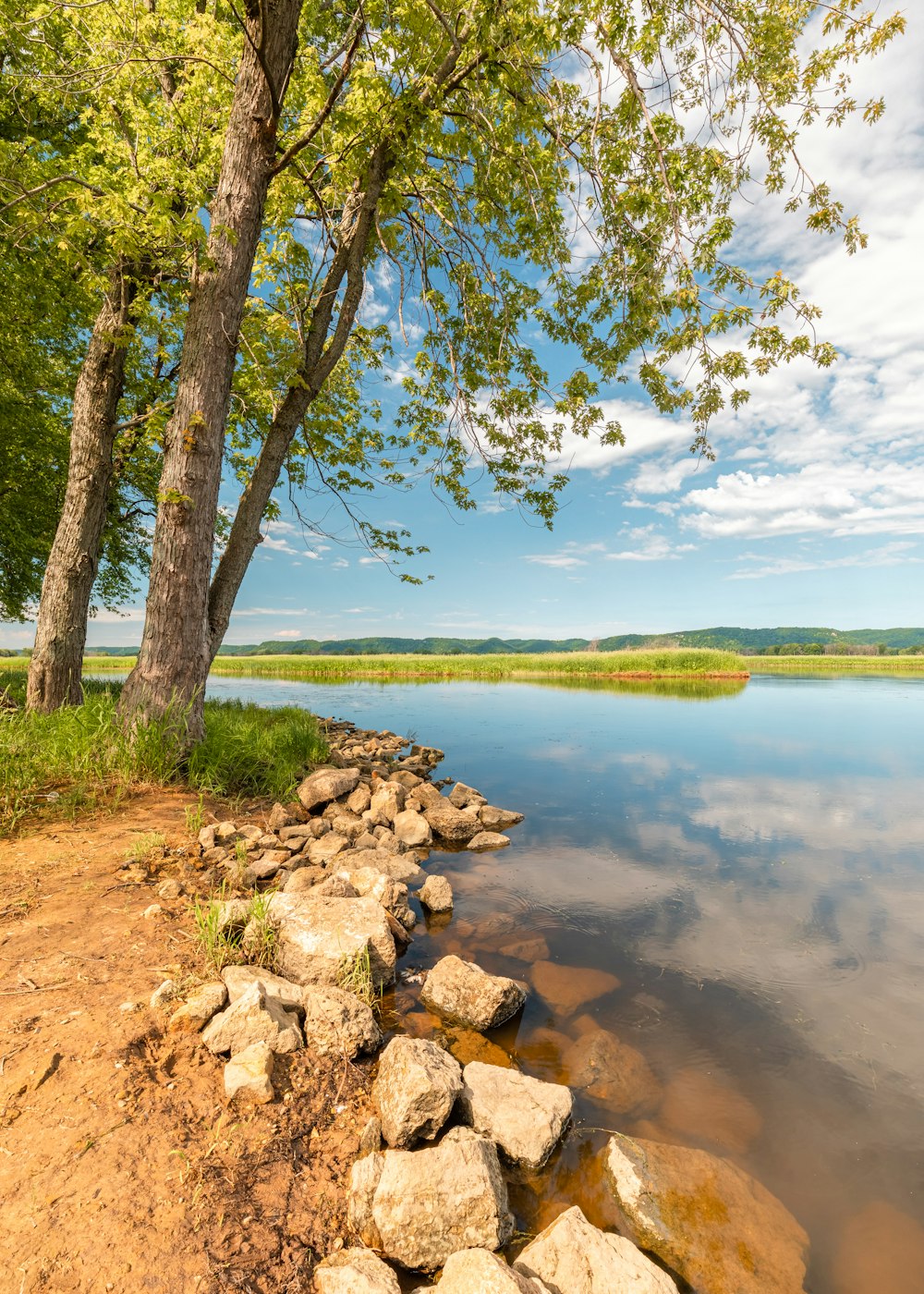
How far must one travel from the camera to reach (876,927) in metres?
5.01

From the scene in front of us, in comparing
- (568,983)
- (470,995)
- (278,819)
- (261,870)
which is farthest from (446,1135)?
(278,819)

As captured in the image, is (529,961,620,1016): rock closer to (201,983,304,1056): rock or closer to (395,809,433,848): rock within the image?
(201,983,304,1056): rock

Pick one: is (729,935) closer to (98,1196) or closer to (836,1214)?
(836,1214)

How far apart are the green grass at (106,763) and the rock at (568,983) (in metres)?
4.11

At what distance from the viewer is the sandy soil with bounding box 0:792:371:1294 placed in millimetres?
1735

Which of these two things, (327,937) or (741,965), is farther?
(741,965)

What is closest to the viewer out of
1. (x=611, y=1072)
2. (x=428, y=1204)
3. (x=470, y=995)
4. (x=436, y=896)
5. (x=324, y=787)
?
(x=428, y=1204)

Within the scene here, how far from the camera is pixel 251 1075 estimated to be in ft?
8.03

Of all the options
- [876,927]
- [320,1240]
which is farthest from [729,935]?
[320,1240]

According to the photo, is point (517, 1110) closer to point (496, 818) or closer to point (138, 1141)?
point (138, 1141)

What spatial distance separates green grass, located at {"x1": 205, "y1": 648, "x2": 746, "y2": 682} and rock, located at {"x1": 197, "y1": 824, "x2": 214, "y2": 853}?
39.2 meters

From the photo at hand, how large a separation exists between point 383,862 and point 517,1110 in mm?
2911

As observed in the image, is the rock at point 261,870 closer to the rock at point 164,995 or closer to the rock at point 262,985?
the rock at point 262,985

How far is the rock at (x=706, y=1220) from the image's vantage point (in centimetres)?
213
